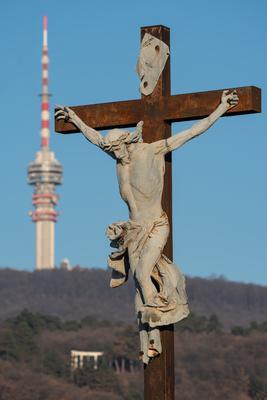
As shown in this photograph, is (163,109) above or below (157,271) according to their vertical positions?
above

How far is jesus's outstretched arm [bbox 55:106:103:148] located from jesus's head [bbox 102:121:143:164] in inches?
5.4

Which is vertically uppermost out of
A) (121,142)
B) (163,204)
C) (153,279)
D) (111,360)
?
(111,360)

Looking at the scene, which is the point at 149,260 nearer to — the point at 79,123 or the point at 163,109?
the point at 163,109

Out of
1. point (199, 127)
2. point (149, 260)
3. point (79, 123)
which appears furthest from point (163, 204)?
point (79, 123)

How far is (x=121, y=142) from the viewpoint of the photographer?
16453mm

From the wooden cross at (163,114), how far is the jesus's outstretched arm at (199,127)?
0.06 meters

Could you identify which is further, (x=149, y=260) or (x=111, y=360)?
(x=111, y=360)

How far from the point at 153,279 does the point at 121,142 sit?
1107 millimetres

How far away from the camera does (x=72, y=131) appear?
682 inches

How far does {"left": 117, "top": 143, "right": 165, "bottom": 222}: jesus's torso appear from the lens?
16.4 meters

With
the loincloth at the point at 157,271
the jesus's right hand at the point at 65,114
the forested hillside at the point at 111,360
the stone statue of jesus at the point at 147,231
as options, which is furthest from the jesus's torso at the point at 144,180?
the forested hillside at the point at 111,360

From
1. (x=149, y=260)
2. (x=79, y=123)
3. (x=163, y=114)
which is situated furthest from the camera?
(x=79, y=123)

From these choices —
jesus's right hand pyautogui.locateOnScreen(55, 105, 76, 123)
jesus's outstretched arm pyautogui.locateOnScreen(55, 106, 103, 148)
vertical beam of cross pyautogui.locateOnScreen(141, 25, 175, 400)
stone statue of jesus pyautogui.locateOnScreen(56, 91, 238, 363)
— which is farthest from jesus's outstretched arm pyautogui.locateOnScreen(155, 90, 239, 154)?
jesus's right hand pyautogui.locateOnScreen(55, 105, 76, 123)

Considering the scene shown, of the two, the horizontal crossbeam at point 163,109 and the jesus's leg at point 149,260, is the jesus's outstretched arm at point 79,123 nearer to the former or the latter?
the horizontal crossbeam at point 163,109
